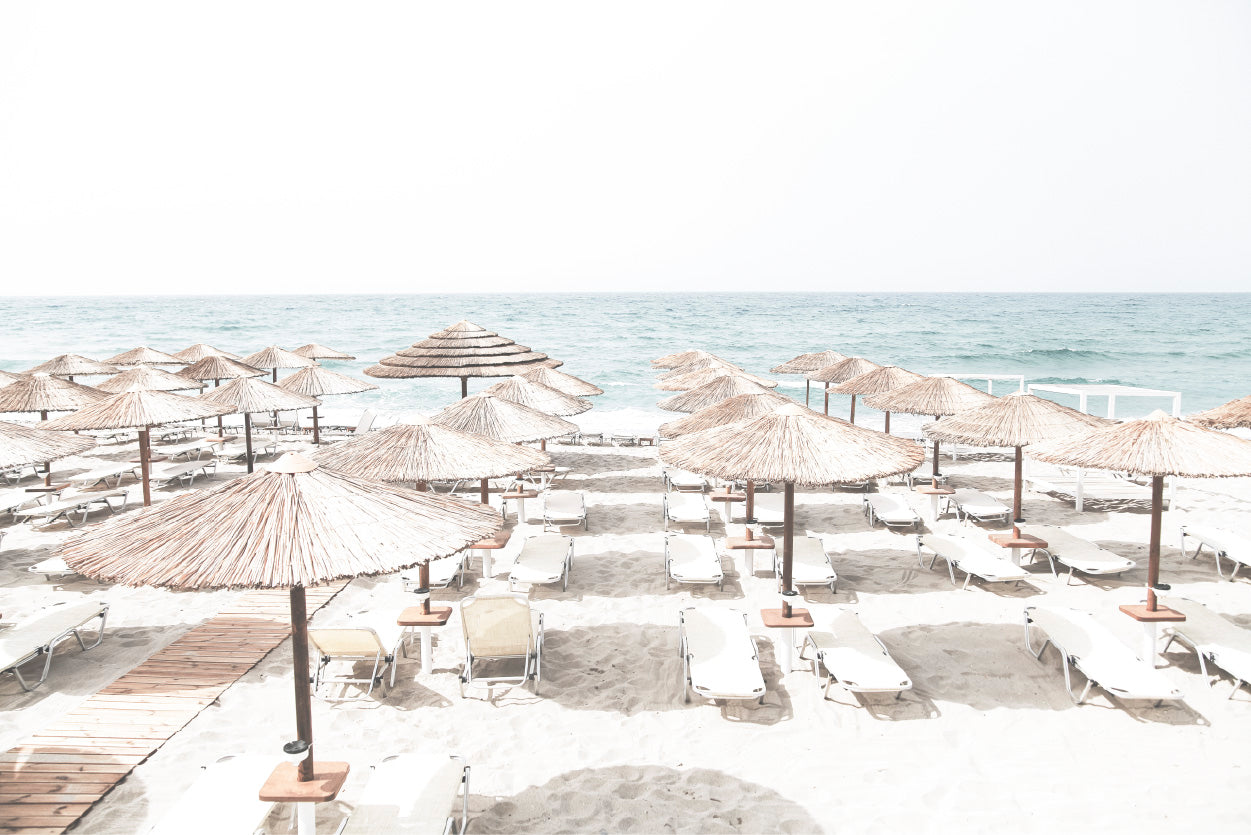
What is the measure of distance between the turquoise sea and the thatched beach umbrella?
1577 cm

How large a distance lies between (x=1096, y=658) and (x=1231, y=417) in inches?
177

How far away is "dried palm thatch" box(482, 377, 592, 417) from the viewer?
10.3 metres

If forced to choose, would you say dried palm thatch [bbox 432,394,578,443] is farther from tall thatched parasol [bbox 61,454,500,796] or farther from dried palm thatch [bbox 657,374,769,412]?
tall thatched parasol [bbox 61,454,500,796]

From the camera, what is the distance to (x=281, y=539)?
130 inches

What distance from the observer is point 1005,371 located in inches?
1518

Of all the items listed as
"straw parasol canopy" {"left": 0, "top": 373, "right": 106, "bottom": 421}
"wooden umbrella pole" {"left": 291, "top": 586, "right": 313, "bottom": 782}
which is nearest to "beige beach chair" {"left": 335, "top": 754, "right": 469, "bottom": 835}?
"wooden umbrella pole" {"left": 291, "top": 586, "right": 313, "bottom": 782}

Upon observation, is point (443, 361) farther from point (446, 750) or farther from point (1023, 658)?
point (1023, 658)

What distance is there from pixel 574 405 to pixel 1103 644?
23.1 feet

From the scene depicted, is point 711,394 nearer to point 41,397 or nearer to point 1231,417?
point 1231,417

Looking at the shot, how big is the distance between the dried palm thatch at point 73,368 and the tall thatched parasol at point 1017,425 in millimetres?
16688

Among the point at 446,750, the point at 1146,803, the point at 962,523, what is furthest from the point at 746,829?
the point at 962,523

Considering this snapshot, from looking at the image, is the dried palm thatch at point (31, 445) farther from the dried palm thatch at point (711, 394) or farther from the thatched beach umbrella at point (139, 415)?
the dried palm thatch at point (711, 394)

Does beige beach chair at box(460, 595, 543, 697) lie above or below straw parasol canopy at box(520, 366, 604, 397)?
below

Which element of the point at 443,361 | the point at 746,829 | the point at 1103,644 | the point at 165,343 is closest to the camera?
the point at 746,829
